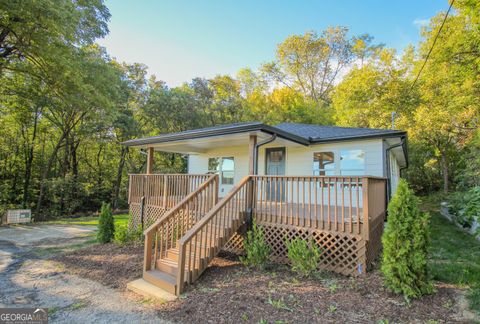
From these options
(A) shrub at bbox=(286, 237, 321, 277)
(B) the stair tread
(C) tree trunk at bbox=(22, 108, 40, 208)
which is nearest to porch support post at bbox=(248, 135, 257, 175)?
(A) shrub at bbox=(286, 237, 321, 277)

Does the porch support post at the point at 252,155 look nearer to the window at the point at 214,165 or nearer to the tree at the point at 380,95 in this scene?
the window at the point at 214,165

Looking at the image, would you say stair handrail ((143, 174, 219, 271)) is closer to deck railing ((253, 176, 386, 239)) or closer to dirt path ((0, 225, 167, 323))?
dirt path ((0, 225, 167, 323))

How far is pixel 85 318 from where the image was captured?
3.43m

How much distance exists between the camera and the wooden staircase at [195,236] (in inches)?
167

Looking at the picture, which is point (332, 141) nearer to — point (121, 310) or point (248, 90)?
point (121, 310)

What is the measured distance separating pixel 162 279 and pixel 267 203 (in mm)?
3385

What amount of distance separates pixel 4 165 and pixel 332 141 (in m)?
21.1

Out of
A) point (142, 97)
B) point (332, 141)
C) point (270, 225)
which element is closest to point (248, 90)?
point (142, 97)

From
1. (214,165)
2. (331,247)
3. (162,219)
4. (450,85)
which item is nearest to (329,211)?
(331,247)

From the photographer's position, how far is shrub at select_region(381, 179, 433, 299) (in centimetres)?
351

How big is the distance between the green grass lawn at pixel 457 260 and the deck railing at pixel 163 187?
503 centimetres

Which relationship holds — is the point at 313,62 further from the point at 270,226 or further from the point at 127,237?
the point at 127,237

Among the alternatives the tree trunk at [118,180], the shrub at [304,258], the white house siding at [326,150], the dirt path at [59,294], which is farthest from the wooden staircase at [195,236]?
the tree trunk at [118,180]

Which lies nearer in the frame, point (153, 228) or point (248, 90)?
point (153, 228)
